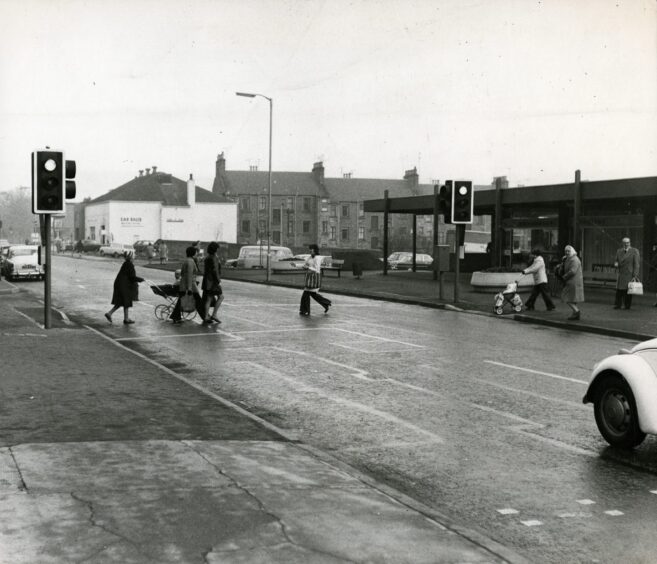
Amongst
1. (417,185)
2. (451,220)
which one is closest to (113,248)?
(417,185)

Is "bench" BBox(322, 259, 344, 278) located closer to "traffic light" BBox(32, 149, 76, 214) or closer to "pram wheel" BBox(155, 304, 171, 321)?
"pram wheel" BBox(155, 304, 171, 321)

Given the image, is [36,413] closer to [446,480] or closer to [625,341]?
[446,480]

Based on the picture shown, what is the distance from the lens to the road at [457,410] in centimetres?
550

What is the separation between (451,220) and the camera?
23.3 metres

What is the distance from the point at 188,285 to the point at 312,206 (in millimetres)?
91998

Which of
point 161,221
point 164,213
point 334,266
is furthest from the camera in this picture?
point 161,221

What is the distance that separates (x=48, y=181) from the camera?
15.2m

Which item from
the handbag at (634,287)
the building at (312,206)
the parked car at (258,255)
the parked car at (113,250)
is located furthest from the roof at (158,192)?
the handbag at (634,287)

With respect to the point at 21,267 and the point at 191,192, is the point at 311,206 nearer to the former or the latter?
the point at 191,192

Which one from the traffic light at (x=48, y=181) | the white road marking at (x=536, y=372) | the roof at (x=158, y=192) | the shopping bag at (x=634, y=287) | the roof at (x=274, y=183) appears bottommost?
the white road marking at (x=536, y=372)

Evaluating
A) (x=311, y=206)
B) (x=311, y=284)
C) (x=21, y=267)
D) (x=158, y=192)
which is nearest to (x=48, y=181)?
(x=311, y=284)

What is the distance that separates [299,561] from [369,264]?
49635mm

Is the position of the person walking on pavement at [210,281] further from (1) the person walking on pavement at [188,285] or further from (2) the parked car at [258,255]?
(2) the parked car at [258,255]

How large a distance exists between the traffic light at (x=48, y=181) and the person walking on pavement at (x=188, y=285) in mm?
3345
